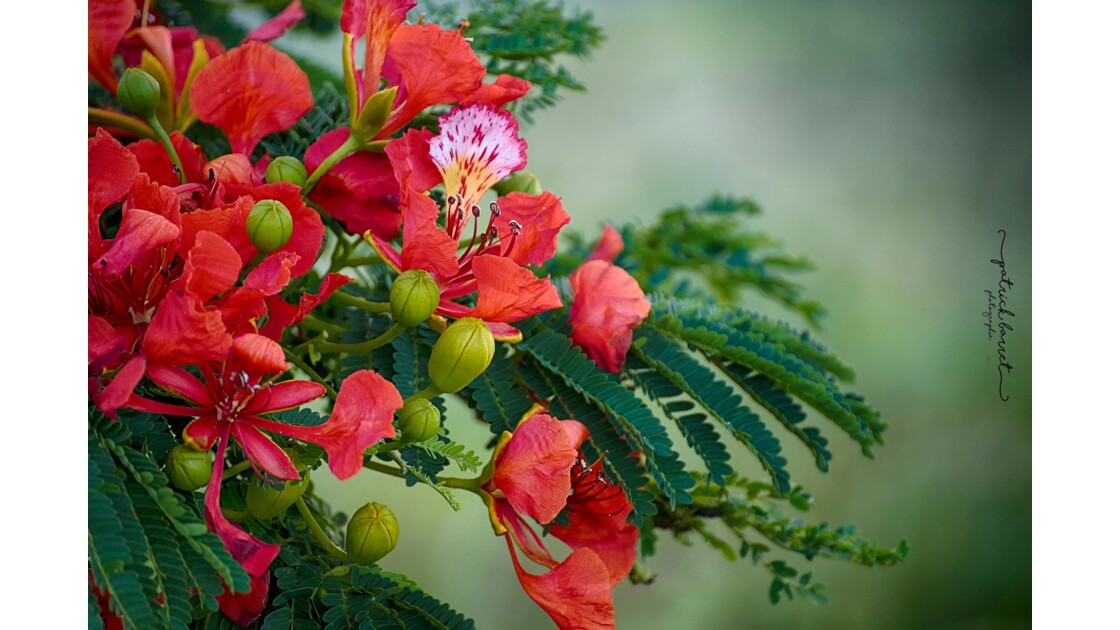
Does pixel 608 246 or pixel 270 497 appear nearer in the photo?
pixel 270 497

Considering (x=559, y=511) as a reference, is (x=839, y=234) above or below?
above

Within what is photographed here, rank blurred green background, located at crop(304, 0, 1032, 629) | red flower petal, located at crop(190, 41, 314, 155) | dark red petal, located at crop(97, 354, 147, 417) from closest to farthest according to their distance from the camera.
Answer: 1. dark red petal, located at crop(97, 354, 147, 417)
2. red flower petal, located at crop(190, 41, 314, 155)
3. blurred green background, located at crop(304, 0, 1032, 629)

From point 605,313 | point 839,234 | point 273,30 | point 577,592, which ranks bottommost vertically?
point 577,592

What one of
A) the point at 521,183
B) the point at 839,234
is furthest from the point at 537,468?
the point at 839,234

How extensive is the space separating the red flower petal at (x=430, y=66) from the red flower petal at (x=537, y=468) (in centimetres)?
11

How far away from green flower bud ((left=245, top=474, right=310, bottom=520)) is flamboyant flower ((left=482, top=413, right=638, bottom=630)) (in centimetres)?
7

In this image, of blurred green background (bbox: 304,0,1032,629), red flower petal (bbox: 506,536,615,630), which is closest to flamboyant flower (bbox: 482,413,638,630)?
red flower petal (bbox: 506,536,615,630)

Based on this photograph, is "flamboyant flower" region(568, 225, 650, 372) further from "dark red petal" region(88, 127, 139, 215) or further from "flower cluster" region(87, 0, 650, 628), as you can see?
"dark red petal" region(88, 127, 139, 215)

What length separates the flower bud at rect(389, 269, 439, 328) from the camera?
30 cm

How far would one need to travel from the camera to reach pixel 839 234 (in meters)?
1.17

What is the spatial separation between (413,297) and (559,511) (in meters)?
0.09

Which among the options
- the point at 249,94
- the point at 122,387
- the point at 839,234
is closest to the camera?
the point at 122,387

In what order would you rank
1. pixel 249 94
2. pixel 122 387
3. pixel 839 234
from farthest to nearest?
pixel 839 234, pixel 249 94, pixel 122 387

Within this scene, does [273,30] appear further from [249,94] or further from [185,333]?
[185,333]
